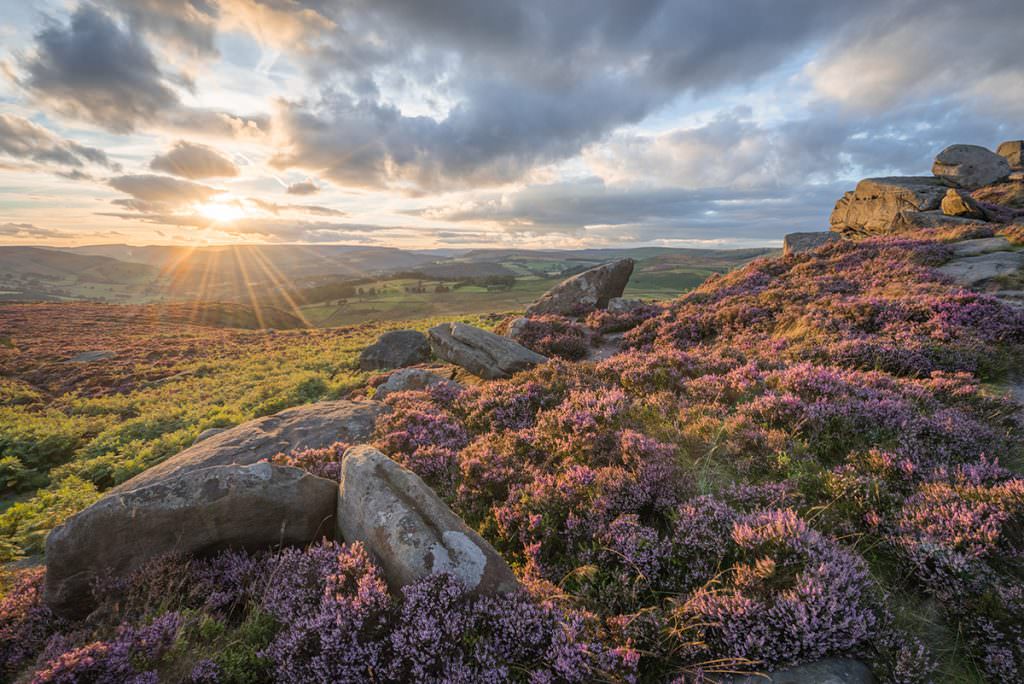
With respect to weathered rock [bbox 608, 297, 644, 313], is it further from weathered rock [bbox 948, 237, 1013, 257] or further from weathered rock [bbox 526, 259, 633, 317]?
weathered rock [bbox 948, 237, 1013, 257]

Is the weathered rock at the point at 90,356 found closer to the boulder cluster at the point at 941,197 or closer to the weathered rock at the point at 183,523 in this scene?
the weathered rock at the point at 183,523

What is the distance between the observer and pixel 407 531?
169 inches

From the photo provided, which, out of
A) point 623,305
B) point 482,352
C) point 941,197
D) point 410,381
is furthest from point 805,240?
point 410,381

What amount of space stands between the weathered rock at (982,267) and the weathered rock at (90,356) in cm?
5297

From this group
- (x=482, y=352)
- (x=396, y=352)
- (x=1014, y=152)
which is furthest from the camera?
(x=1014, y=152)

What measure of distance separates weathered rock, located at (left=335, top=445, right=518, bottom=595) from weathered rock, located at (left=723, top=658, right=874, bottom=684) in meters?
2.10

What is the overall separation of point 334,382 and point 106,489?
8760 mm

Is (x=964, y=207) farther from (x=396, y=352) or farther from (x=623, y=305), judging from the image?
(x=396, y=352)

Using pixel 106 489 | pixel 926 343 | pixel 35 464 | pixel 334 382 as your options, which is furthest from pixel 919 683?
pixel 35 464

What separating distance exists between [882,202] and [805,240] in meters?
10.7

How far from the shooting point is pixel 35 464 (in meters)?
13.2

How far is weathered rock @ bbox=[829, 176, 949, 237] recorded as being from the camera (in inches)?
1154

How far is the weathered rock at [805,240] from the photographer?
86.8ft

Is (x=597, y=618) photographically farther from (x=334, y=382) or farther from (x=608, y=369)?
(x=334, y=382)
